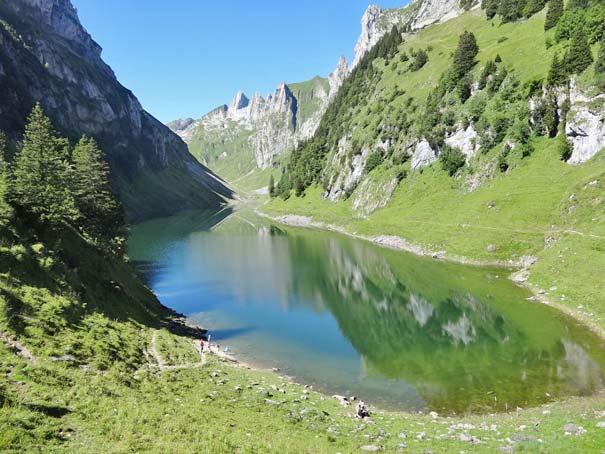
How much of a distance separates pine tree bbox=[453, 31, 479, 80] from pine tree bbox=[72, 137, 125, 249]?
114 metres

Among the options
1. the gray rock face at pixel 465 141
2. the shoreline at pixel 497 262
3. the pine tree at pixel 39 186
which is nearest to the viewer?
the pine tree at pixel 39 186

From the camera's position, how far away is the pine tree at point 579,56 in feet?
292

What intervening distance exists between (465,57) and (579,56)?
4576 cm

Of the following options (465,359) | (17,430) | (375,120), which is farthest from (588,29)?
(17,430)

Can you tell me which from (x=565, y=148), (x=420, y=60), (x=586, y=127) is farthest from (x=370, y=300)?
(x=420, y=60)

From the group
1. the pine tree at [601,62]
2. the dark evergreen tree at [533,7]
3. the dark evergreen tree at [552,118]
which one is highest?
the dark evergreen tree at [533,7]

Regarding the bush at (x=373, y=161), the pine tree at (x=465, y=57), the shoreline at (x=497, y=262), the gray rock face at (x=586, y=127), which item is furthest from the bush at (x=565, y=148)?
the bush at (x=373, y=161)

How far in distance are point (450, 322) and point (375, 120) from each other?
127m

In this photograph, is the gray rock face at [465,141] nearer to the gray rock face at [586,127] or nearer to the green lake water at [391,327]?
the gray rock face at [586,127]

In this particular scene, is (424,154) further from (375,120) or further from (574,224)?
(574,224)

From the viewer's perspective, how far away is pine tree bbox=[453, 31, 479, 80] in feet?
430

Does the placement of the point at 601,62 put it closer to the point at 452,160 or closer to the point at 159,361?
the point at 452,160

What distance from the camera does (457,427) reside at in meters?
25.3

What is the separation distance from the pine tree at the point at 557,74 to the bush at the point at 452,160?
2617 centimetres
